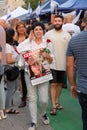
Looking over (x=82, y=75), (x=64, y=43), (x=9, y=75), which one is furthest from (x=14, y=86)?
(x=82, y=75)

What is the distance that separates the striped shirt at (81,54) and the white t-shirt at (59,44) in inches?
102

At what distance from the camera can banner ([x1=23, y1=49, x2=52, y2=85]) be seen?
6086 mm

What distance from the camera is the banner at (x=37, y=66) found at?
20.0 feet

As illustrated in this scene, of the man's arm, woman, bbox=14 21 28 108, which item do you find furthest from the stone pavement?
the man's arm

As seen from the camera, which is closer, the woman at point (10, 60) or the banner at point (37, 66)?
the banner at point (37, 66)

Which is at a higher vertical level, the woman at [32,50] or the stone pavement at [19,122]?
the woman at [32,50]

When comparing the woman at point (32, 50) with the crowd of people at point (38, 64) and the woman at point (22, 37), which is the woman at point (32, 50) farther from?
the woman at point (22, 37)

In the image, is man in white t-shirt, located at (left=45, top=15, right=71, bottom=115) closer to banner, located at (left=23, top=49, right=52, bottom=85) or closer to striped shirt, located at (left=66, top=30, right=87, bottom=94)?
banner, located at (left=23, top=49, right=52, bottom=85)

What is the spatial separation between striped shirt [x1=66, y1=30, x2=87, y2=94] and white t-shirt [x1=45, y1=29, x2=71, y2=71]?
2.58 metres

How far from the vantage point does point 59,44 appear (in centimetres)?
711

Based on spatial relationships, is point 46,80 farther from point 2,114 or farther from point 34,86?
point 2,114

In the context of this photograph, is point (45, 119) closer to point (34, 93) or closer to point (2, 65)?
point (34, 93)

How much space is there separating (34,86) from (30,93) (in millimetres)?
126

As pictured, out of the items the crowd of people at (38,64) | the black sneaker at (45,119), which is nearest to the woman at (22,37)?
the crowd of people at (38,64)
